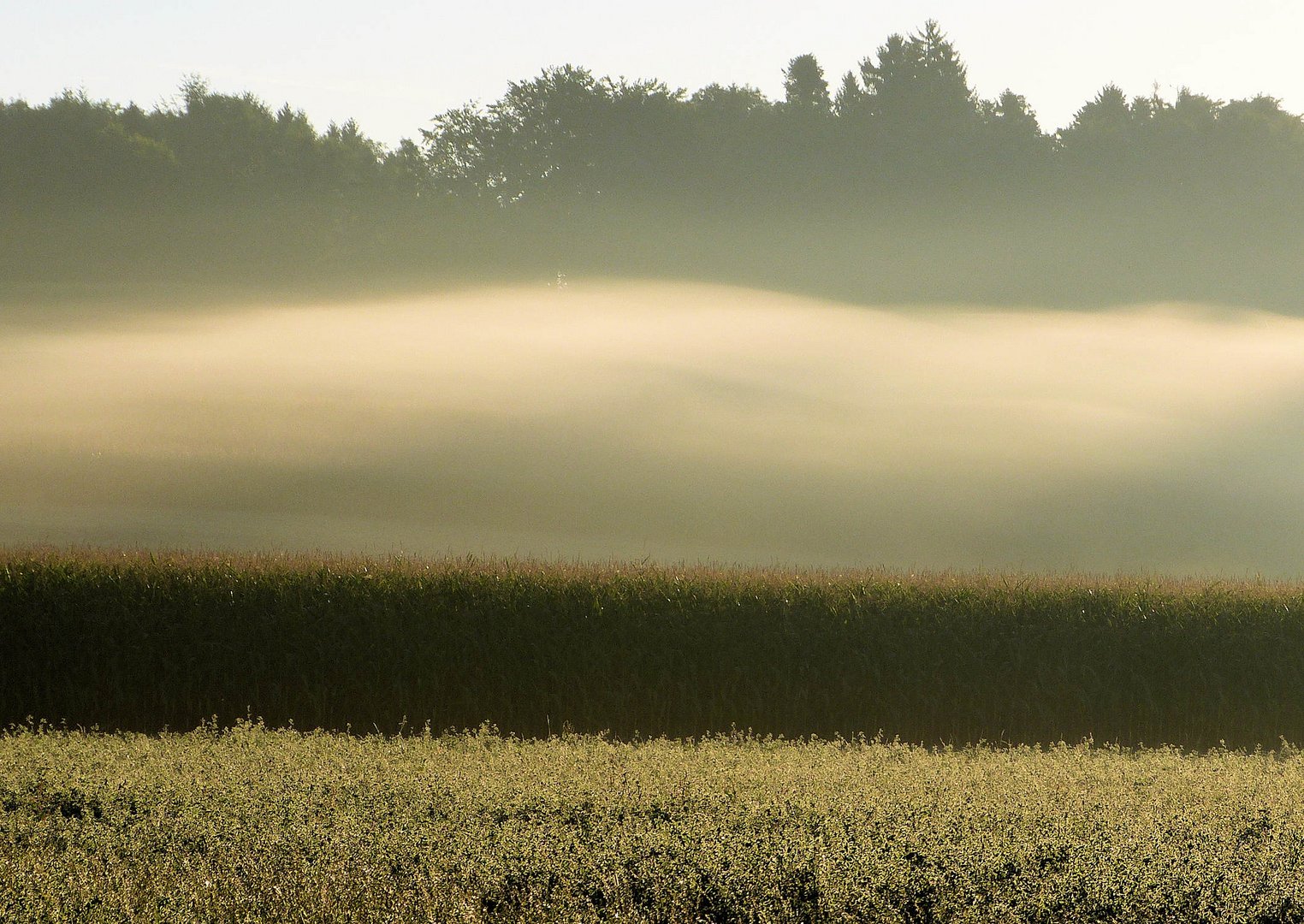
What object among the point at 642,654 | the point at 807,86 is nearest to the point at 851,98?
the point at 807,86

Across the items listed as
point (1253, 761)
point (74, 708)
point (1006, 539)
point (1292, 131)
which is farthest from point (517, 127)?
point (1253, 761)

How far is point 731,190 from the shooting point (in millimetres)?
74938

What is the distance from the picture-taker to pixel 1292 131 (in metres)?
78.6

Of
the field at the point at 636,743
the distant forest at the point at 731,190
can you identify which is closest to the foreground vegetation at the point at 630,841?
the field at the point at 636,743

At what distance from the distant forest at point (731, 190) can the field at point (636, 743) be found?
57926 mm

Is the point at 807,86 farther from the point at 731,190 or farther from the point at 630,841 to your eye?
the point at 630,841

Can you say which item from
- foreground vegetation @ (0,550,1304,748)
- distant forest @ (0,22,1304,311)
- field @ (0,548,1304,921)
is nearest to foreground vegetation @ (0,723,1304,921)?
field @ (0,548,1304,921)

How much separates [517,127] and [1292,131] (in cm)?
5093

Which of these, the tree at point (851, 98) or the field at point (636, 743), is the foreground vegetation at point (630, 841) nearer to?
the field at point (636, 743)

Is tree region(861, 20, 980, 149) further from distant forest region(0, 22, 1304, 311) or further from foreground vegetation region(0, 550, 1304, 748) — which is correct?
foreground vegetation region(0, 550, 1304, 748)

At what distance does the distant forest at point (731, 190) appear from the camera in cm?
7169

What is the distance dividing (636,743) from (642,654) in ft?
7.32

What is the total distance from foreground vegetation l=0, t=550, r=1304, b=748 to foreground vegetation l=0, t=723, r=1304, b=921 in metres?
6.89

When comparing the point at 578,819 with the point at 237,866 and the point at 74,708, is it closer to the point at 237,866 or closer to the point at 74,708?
the point at 237,866
